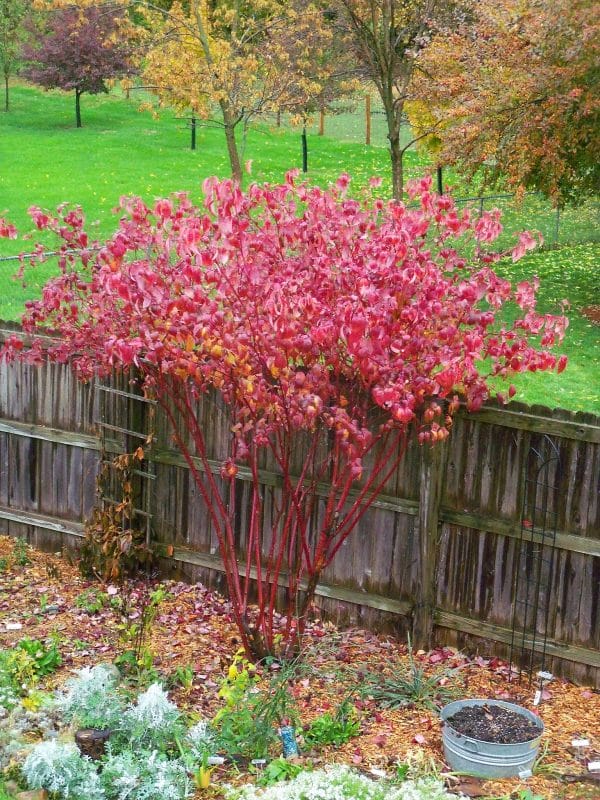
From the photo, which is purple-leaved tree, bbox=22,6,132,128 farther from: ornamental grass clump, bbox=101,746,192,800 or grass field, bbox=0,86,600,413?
ornamental grass clump, bbox=101,746,192,800

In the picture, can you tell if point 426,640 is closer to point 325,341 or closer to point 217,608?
point 217,608

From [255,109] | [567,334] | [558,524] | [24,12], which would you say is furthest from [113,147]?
[558,524]

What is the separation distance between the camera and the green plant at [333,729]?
225 inches

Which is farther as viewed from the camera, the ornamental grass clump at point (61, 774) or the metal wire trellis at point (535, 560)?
the metal wire trellis at point (535, 560)

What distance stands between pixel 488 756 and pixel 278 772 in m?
1.09

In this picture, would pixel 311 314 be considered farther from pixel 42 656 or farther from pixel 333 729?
pixel 42 656

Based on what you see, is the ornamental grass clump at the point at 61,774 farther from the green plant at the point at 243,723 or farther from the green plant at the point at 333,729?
the green plant at the point at 333,729

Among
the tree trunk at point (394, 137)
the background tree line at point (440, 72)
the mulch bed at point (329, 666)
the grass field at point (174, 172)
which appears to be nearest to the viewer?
the mulch bed at point (329, 666)

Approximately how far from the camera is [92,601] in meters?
7.74

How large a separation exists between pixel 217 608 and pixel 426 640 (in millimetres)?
1606

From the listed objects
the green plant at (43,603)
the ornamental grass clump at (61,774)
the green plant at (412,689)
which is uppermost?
the ornamental grass clump at (61,774)

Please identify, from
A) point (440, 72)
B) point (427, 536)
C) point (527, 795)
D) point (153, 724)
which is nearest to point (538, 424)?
point (427, 536)

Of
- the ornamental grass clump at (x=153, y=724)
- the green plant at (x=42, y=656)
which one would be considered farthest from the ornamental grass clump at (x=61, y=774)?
the green plant at (x=42, y=656)

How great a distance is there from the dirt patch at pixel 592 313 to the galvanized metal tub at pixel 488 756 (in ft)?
38.4
